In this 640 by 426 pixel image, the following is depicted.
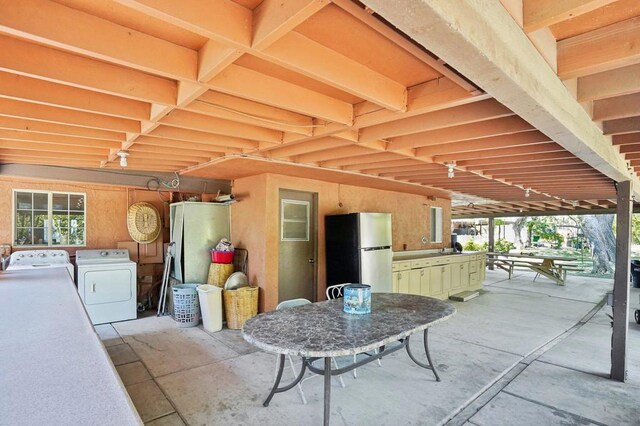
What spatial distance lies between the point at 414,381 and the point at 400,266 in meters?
2.85

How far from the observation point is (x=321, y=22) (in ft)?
5.12

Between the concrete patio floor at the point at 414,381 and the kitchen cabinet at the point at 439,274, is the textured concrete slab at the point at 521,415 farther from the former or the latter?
the kitchen cabinet at the point at 439,274

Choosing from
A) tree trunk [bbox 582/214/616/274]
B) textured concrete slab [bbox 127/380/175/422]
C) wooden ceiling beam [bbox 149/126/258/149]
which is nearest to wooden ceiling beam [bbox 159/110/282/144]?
wooden ceiling beam [bbox 149/126/258/149]

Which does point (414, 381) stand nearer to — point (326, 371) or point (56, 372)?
point (326, 371)

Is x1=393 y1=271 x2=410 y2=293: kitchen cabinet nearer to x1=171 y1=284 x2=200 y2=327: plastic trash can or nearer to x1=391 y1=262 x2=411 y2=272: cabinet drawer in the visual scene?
x1=391 y1=262 x2=411 y2=272: cabinet drawer

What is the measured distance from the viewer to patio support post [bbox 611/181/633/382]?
356 centimetres

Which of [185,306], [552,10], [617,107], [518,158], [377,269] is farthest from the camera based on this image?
[377,269]

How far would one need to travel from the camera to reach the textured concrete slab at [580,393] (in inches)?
115

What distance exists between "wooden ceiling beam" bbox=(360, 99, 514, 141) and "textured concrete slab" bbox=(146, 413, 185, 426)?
111 inches

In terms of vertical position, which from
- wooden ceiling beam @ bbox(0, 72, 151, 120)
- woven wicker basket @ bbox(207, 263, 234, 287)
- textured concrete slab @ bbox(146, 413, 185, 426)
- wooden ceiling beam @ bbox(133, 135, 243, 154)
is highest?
wooden ceiling beam @ bbox(0, 72, 151, 120)

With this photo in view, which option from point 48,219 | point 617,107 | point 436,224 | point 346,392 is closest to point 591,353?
point 346,392

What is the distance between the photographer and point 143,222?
5988 mm

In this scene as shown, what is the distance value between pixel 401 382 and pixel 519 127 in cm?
257

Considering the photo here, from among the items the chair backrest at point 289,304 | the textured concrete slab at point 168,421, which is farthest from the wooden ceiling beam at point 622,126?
the textured concrete slab at point 168,421
